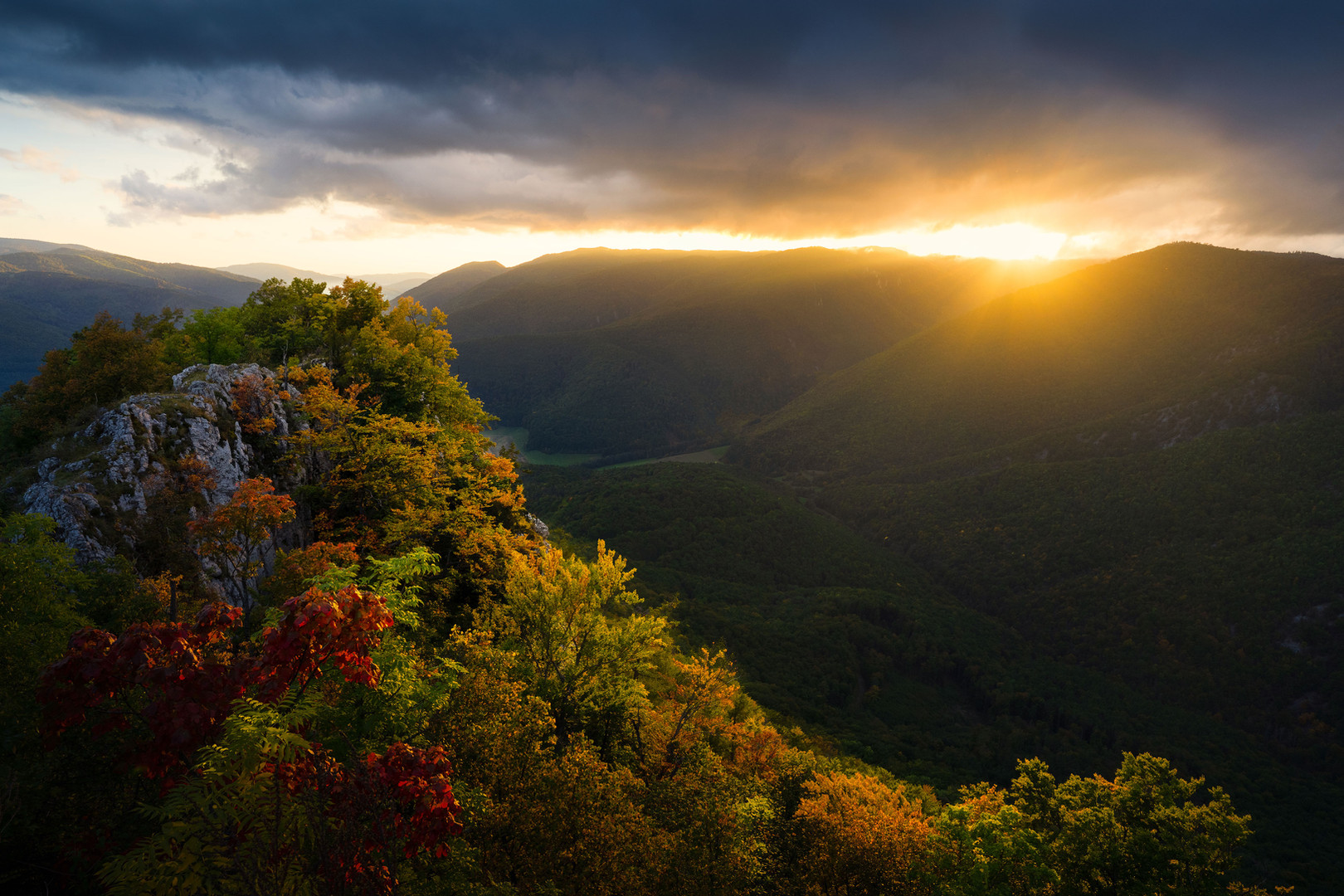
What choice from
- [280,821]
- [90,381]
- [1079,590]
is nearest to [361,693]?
[280,821]

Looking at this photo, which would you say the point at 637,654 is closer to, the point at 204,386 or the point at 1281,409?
the point at 204,386

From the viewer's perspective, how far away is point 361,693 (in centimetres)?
1253

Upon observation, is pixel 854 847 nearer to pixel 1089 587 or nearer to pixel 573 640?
pixel 573 640

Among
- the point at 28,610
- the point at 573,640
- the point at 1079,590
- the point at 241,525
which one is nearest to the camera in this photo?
the point at 28,610

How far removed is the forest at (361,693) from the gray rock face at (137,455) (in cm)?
10

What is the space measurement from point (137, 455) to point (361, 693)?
13872 millimetres

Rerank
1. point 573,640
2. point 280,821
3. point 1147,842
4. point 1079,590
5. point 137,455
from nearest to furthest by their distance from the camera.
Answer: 1. point 280,821
2. point 137,455
3. point 573,640
4. point 1147,842
5. point 1079,590

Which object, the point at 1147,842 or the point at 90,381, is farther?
the point at 90,381

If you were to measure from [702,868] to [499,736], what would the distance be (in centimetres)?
560

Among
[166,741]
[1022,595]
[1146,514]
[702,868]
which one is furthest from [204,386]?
[1146,514]

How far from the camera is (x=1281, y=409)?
165m

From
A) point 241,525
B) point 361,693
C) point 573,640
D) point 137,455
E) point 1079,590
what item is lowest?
point 1079,590

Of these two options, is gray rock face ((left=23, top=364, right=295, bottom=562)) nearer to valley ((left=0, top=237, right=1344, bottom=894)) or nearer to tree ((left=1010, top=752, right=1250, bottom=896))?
tree ((left=1010, top=752, right=1250, bottom=896))

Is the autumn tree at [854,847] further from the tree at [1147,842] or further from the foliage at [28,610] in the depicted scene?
the foliage at [28,610]
